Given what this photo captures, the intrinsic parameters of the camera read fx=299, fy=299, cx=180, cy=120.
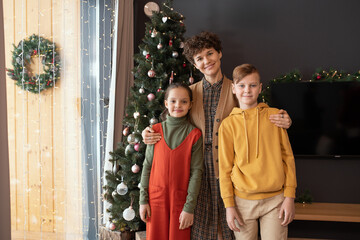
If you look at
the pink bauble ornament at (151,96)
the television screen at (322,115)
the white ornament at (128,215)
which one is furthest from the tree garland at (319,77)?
the white ornament at (128,215)

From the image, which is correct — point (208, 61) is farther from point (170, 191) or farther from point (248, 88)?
point (170, 191)

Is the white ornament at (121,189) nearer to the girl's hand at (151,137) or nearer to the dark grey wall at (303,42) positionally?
the girl's hand at (151,137)

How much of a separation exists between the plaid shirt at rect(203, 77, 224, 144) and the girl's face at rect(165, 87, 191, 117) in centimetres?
16

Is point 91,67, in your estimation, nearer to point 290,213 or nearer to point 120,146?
point 120,146

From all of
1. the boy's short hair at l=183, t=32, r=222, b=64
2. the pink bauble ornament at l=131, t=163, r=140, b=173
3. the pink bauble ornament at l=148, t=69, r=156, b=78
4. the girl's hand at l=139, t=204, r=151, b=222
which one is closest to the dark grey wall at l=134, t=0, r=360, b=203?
the pink bauble ornament at l=148, t=69, r=156, b=78

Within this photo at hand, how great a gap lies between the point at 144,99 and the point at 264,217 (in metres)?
1.36

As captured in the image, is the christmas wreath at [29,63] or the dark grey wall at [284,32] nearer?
the christmas wreath at [29,63]

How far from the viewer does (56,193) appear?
250cm

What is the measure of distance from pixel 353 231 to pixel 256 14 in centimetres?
257

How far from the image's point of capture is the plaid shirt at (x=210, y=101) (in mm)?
1964

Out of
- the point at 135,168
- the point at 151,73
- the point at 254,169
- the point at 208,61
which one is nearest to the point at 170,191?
the point at 254,169

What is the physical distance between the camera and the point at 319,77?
3.06m

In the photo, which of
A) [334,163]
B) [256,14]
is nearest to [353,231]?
[334,163]

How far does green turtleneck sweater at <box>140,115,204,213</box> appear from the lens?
181cm
